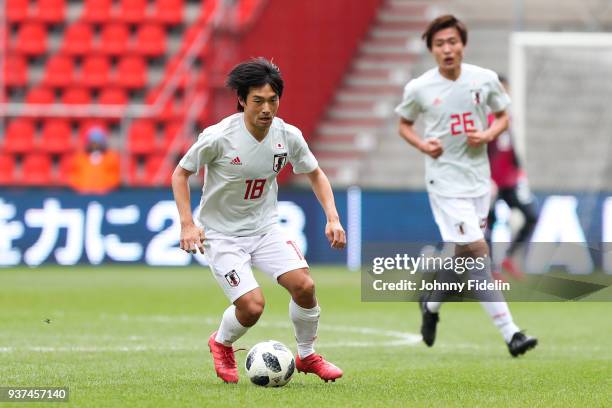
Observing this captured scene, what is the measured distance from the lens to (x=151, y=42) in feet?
70.0

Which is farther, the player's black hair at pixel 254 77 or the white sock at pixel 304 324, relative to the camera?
the white sock at pixel 304 324

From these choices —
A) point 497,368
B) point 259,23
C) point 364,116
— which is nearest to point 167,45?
point 259,23

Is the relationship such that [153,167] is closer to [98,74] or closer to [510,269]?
[98,74]

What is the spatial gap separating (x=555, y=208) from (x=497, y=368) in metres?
10.3

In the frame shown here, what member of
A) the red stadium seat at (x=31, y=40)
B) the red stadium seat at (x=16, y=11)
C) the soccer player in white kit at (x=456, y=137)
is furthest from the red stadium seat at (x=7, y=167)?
the soccer player in white kit at (x=456, y=137)

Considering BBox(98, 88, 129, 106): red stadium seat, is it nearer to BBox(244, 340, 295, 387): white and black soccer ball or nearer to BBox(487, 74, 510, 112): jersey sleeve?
BBox(487, 74, 510, 112): jersey sleeve

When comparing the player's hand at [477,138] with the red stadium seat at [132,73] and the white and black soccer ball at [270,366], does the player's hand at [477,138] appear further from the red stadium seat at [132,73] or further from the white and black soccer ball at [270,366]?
the red stadium seat at [132,73]

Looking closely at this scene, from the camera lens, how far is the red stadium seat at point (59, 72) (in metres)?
21.3

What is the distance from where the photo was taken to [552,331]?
1084 cm

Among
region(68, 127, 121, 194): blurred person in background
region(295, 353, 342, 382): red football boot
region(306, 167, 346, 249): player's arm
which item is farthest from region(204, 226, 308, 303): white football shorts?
region(68, 127, 121, 194): blurred person in background

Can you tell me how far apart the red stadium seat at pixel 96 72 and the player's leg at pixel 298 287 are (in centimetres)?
1430

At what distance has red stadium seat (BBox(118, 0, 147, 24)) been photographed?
21.6 m

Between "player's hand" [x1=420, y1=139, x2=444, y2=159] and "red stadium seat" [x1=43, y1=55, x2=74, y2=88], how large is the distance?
515 inches

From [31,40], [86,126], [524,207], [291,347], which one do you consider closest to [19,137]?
[86,126]
